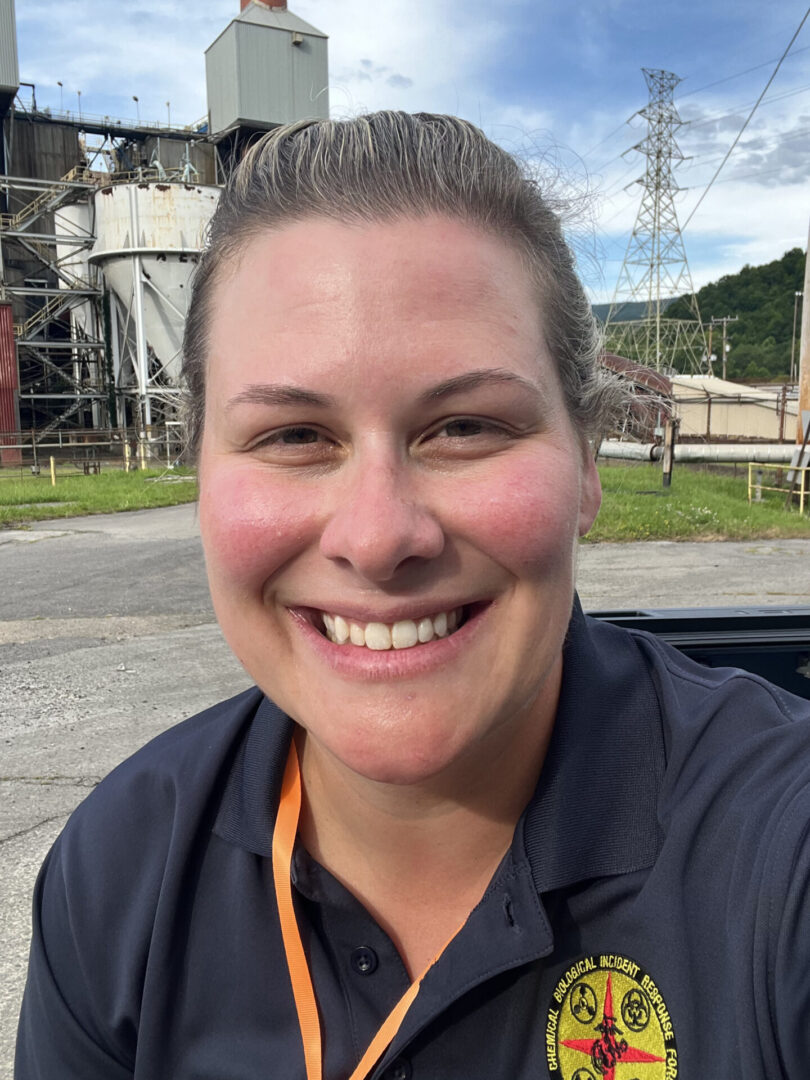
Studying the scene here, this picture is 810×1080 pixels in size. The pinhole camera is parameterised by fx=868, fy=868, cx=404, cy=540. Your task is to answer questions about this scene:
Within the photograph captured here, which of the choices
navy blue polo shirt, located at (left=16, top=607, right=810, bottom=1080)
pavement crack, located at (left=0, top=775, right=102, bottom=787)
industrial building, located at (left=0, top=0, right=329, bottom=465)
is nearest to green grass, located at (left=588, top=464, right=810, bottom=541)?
pavement crack, located at (left=0, top=775, right=102, bottom=787)

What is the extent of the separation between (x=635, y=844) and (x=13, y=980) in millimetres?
2155

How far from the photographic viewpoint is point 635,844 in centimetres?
126

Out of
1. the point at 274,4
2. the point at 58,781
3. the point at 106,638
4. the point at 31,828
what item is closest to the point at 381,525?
the point at 31,828

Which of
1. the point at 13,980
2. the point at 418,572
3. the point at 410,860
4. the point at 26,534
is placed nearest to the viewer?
the point at 418,572

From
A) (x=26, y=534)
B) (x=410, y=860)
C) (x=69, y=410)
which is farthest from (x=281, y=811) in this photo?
(x=69, y=410)

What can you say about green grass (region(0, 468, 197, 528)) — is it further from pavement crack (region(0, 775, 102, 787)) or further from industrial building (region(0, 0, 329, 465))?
pavement crack (region(0, 775, 102, 787))

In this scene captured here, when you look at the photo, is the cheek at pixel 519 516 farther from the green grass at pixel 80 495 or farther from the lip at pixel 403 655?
the green grass at pixel 80 495

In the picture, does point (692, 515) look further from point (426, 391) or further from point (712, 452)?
point (426, 391)

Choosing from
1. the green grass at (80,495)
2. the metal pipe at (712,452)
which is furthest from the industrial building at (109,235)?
the metal pipe at (712,452)

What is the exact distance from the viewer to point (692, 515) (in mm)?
13258

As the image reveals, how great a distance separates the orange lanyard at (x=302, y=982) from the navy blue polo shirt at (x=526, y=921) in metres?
0.02

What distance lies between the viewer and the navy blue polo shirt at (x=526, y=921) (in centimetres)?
114

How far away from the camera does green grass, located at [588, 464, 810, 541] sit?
1218 cm

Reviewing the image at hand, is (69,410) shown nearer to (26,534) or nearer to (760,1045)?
(26,534)
